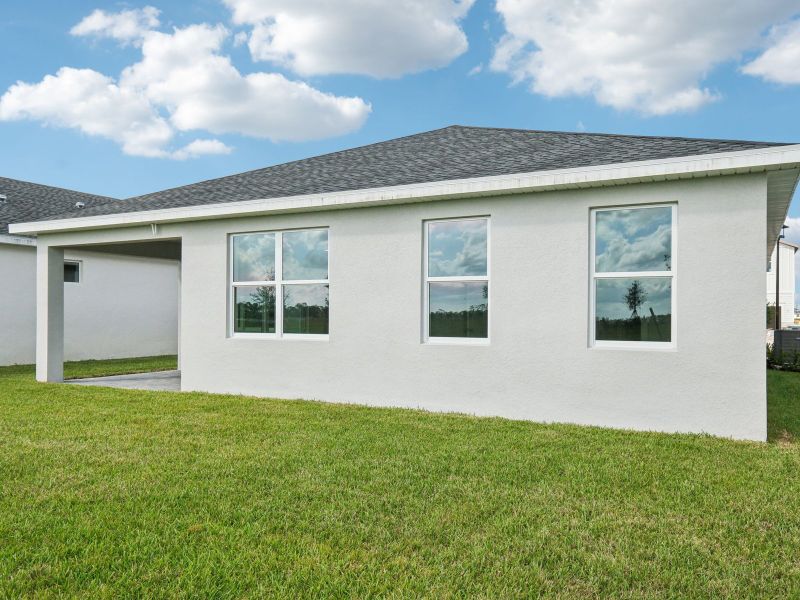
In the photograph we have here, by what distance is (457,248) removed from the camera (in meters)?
7.93

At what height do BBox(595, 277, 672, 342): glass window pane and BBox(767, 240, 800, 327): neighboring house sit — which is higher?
BBox(767, 240, 800, 327): neighboring house

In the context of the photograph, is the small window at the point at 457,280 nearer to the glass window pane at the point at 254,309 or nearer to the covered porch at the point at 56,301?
Result: the glass window pane at the point at 254,309

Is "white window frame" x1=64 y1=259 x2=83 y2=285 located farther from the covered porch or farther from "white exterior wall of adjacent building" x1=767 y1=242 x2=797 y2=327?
"white exterior wall of adjacent building" x1=767 y1=242 x2=797 y2=327

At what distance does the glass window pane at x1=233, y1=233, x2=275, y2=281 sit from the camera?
9.34 metres

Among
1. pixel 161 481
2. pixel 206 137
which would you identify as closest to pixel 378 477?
pixel 161 481

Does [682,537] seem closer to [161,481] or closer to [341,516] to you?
[341,516]

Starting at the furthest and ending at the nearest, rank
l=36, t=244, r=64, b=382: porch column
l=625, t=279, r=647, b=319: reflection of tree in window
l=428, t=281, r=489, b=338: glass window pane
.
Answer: l=36, t=244, r=64, b=382: porch column → l=428, t=281, r=489, b=338: glass window pane → l=625, t=279, r=647, b=319: reflection of tree in window

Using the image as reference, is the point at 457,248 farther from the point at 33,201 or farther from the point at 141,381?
the point at 33,201

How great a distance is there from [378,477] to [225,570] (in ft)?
5.86

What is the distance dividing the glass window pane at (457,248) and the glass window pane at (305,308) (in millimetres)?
1866

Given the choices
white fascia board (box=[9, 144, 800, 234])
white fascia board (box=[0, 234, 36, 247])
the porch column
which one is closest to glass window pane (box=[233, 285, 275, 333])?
white fascia board (box=[9, 144, 800, 234])

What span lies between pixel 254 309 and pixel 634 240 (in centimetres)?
590

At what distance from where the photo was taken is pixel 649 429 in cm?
668

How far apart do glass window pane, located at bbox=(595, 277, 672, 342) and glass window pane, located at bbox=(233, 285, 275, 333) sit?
200 inches
